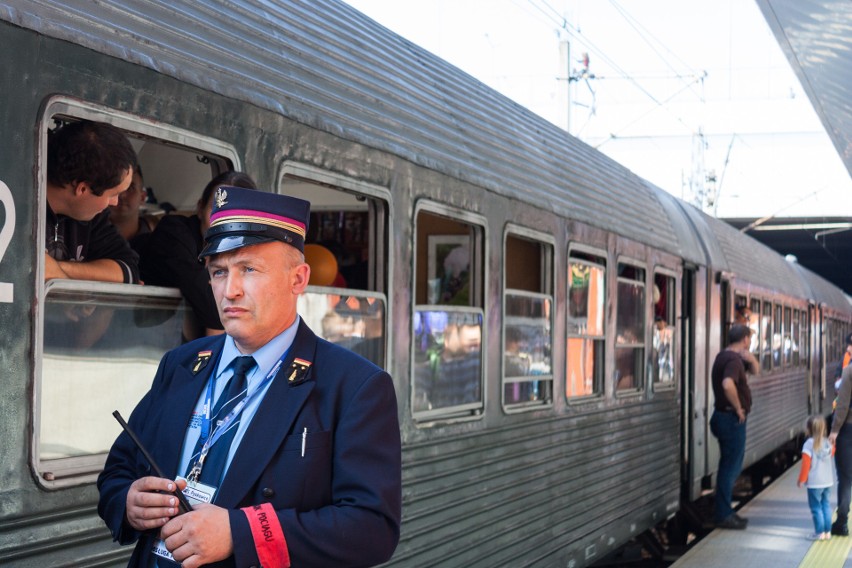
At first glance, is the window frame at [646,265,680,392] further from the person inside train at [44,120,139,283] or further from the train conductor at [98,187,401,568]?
the train conductor at [98,187,401,568]

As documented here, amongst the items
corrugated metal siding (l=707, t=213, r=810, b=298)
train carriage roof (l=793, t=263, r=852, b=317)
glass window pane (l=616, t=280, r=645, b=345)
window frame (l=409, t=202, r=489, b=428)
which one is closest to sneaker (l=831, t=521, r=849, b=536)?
glass window pane (l=616, t=280, r=645, b=345)

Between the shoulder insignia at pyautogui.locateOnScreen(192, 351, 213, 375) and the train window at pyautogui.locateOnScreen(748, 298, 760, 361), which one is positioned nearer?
the shoulder insignia at pyautogui.locateOnScreen(192, 351, 213, 375)

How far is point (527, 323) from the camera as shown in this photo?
6234mm

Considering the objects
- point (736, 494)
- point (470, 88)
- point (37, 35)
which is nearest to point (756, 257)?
point (736, 494)

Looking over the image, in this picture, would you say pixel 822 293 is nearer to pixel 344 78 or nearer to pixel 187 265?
pixel 344 78

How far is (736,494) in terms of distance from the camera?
49.0ft

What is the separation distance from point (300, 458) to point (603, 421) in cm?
579

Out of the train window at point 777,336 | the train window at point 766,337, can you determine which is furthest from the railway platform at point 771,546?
the train window at point 777,336

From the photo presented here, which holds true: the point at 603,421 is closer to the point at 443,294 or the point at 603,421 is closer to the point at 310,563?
the point at 443,294

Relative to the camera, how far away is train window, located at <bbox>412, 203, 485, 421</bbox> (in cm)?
492

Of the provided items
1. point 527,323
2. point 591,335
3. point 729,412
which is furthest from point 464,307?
point 729,412

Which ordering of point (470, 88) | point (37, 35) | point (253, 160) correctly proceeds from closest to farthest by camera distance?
point (37, 35) → point (253, 160) → point (470, 88)

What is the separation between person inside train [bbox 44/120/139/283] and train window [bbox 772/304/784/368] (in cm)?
1320

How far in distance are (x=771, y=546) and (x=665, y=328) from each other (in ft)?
6.31
